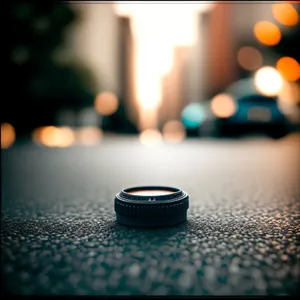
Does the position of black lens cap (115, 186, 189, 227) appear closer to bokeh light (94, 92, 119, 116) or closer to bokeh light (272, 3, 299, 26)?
bokeh light (272, 3, 299, 26)

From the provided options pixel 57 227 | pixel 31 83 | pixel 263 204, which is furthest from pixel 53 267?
pixel 31 83

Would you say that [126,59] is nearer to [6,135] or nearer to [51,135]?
[51,135]

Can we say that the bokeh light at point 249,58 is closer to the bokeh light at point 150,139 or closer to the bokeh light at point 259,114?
the bokeh light at point 150,139

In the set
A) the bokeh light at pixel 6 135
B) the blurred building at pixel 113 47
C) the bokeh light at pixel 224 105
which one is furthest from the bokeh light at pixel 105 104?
the bokeh light at pixel 224 105

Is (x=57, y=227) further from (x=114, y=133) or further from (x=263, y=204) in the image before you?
(x=114, y=133)

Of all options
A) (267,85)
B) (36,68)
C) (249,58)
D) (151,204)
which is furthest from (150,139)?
(249,58)

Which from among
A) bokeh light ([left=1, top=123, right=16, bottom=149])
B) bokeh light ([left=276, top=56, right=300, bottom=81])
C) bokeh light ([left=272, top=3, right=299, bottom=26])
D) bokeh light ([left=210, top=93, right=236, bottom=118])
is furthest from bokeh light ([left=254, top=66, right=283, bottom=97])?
bokeh light ([left=1, top=123, right=16, bottom=149])
